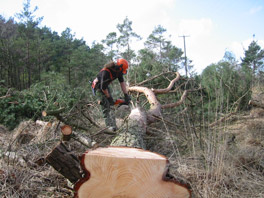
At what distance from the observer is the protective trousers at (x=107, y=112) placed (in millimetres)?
3979

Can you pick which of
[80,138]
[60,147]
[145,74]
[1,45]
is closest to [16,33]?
[1,45]

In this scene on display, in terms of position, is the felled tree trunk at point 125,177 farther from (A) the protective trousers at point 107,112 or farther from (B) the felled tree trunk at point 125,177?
(A) the protective trousers at point 107,112

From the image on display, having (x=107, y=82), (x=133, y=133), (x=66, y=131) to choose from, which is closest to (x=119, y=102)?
(x=107, y=82)

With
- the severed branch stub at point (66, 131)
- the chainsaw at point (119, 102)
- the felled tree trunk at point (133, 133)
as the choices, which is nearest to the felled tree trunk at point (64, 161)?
the severed branch stub at point (66, 131)

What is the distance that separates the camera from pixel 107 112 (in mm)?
4141

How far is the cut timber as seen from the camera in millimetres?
1447

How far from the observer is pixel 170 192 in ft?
5.01

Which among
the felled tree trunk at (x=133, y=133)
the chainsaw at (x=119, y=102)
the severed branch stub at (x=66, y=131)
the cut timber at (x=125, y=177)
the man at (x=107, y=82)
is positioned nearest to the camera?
the cut timber at (x=125, y=177)

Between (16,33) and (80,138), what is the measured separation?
1438cm

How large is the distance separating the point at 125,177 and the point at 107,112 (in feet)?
8.92

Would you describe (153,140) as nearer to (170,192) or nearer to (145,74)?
(170,192)

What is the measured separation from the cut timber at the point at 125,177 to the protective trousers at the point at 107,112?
2360 mm

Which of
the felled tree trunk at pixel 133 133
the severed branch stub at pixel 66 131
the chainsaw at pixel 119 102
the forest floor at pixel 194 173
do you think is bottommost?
the forest floor at pixel 194 173

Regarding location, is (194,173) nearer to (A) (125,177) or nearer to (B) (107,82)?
(A) (125,177)
